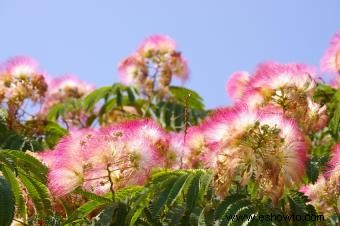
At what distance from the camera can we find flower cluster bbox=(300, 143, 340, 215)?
3.19 m

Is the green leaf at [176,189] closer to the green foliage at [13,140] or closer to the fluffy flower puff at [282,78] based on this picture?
the fluffy flower puff at [282,78]

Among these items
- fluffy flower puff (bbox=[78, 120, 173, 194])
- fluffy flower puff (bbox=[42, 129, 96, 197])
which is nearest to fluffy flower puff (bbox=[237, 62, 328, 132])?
fluffy flower puff (bbox=[78, 120, 173, 194])

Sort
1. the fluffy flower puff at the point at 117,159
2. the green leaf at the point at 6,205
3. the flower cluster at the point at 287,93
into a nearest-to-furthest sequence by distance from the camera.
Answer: the green leaf at the point at 6,205
the fluffy flower puff at the point at 117,159
the flower cluster at the point at 287,93

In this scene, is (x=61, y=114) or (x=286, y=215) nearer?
(x=286, y=215)

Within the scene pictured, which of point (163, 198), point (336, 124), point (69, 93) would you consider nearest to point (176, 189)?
point (163, 198)

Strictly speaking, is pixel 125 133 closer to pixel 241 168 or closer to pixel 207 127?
pixel 207 127

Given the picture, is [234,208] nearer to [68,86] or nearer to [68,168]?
[68,168]

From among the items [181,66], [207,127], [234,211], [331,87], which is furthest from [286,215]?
[181,66]

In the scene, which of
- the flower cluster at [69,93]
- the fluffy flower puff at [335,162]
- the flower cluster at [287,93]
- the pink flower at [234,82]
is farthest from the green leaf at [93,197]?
the flower cluster at [69,93]

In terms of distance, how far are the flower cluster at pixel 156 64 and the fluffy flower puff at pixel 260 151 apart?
288 centimetres

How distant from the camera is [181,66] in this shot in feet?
19.3

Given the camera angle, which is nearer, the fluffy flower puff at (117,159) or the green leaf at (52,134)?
the fluffy flower puff at (117,159)

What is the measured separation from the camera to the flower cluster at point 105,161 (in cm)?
305

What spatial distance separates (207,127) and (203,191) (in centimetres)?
28
